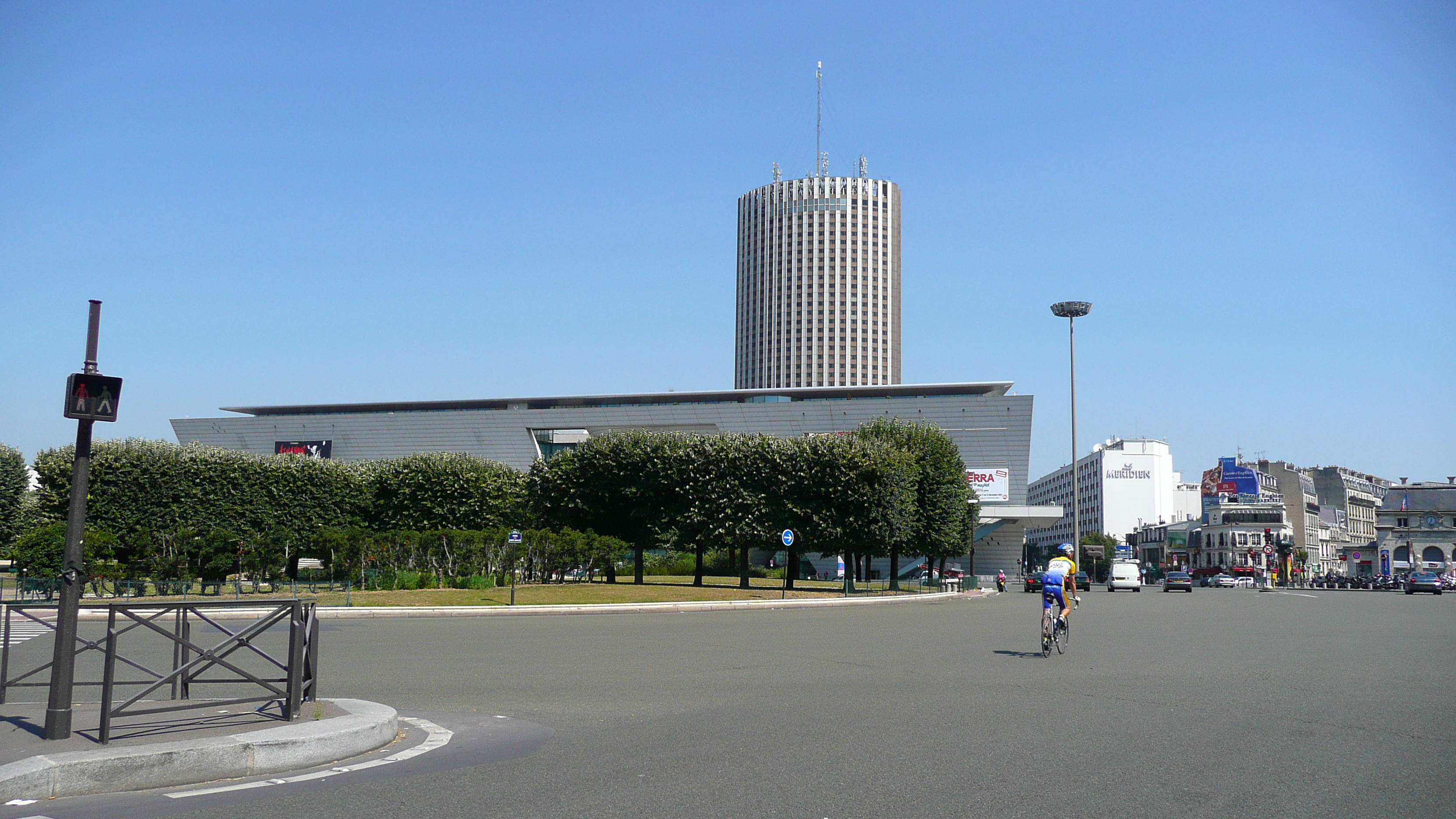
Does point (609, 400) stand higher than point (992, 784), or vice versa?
point (609, 400)

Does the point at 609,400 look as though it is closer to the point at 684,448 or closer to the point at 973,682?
the point at 684,448

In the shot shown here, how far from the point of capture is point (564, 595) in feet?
118

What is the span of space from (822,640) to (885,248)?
17188 centimetres

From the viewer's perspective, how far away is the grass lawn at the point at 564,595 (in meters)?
30.5

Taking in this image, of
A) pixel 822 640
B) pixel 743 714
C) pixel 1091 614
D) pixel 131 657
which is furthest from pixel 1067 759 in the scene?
pixel 1091 614

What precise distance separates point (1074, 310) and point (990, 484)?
27.8m

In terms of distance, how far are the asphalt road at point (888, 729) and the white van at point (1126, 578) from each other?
46.3 metres

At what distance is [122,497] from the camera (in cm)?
4469

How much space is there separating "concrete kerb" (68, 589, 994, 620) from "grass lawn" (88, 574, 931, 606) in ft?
2.83

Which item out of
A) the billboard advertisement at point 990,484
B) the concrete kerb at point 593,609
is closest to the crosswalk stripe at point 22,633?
the concrete kerb at point 593,609

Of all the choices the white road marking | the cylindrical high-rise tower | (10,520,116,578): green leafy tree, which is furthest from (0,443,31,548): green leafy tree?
the cylindrical high-rise tower

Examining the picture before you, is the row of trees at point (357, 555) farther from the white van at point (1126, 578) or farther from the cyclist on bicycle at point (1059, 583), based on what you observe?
the white van at point (1126, 578)

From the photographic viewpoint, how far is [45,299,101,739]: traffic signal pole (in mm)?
7148

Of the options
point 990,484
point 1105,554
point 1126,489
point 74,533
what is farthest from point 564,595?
point 1126,489
